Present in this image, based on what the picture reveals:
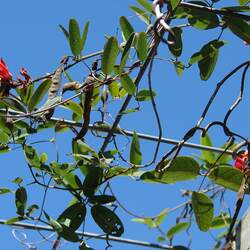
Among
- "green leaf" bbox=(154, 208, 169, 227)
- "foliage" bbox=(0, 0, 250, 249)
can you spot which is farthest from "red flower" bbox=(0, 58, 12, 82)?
"green leaf" bbox=(154, 208, 169, 227)

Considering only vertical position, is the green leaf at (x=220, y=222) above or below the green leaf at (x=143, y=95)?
below

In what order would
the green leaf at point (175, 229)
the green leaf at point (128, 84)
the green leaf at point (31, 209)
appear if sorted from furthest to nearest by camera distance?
the green leaf at point (175, 229), the green leaf at point (31, 209), the green leaf at point (128, 84)

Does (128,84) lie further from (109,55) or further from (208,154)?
(208,154)

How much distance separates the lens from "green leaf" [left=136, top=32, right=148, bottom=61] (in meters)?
1.06

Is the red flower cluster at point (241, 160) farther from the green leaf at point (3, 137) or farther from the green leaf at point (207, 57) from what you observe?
the green leaf at point (3, 137)

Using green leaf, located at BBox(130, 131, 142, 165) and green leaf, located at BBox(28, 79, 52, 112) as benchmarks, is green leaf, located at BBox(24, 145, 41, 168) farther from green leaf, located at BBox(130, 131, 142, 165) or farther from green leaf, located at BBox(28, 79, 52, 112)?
green leaf, located at BBox(130, 131, 142, 165)

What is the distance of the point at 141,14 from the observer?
4.02ft

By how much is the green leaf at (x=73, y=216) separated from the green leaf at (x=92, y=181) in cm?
2

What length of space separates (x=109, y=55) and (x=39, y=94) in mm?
142

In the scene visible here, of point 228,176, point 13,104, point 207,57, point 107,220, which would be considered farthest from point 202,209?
point 13,104

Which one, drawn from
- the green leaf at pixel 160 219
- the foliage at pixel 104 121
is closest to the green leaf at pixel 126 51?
the foliage at pixel 104 121

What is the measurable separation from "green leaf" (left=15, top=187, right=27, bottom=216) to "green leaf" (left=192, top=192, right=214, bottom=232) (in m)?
0.33

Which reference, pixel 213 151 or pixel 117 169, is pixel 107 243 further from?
pixel 213 151

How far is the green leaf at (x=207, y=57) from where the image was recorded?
1147 mm
